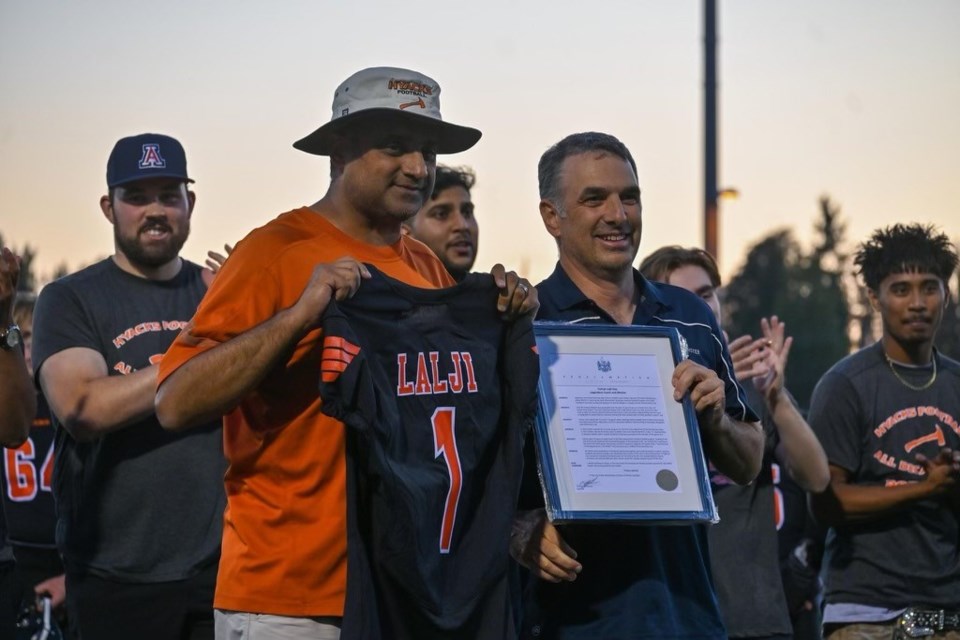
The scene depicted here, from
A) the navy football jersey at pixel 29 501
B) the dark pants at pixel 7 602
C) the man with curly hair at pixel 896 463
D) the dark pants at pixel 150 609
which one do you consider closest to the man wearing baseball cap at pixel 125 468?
the dark pants at pixel 150 609

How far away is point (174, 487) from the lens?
6.18m

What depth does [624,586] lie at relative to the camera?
4.78 meters

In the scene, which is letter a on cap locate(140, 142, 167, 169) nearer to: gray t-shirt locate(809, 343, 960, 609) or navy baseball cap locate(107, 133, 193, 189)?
navy baseball cap locate(107, 133, 193, 189)

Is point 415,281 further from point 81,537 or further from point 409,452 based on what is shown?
point 81,537

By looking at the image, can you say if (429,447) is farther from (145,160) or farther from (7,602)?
(145,160)

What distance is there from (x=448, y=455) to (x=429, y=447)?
0.07 meters

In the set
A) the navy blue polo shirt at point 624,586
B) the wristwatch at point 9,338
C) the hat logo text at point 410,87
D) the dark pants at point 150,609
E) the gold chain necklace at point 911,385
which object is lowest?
the dark pants at point 150,609

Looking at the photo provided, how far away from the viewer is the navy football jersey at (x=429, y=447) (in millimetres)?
4043

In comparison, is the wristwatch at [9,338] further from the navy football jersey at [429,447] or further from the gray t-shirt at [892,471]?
the gray t-shirt at [892,471]

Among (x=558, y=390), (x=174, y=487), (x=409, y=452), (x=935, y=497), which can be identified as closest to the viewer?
(x=409, y=452)

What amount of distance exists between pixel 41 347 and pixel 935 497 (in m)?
4.05

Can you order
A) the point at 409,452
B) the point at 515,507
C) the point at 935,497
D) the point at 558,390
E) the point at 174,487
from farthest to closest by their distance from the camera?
the point at 935,497, the point at 174,487, the point at 558,390, the point at 515,507, the point at 409,452

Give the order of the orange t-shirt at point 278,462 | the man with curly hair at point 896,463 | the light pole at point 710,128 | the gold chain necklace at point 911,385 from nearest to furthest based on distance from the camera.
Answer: the orange t-shirt at point 278,462
the man with curly hair at point 896,463
the gold chain necklace at point 911,385
the light pole at point 710,128

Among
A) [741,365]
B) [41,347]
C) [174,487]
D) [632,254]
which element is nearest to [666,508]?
[632,254]
